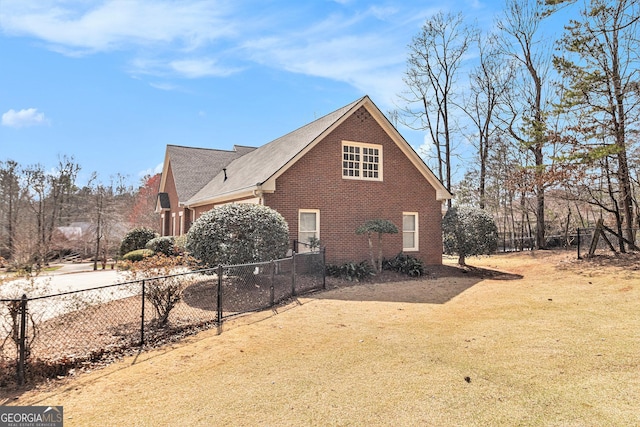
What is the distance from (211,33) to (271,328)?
8.08m

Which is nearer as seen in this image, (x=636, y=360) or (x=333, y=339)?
(x=636, y=360)

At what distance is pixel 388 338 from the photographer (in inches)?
252

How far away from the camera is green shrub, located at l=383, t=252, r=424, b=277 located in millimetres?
14007

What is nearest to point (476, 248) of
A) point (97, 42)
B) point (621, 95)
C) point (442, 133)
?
point (621, 95)

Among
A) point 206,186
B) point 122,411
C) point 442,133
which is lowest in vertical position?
point 122,411

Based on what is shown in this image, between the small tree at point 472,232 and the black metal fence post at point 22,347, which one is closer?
the black metal fence post at point 22,347

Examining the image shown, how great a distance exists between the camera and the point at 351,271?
1273cm

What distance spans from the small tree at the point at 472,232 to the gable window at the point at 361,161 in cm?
386

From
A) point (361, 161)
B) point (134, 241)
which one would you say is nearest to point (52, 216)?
point (134, 241)

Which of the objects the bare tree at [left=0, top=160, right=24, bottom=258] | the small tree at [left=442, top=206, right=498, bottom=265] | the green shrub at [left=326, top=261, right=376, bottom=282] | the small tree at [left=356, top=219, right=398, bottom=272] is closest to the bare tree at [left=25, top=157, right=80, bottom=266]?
the bare tree at [left=0, top=160, right=24, bottom=258]

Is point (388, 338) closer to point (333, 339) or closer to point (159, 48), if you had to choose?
point (333, 339)

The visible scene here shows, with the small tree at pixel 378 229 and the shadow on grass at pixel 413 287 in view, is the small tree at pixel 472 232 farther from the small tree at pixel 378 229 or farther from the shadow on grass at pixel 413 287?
the small tree at pixel 378 229

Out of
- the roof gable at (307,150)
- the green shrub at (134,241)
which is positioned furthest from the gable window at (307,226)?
the green shrub at (134,241)

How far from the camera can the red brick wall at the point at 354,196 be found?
44.6ft
